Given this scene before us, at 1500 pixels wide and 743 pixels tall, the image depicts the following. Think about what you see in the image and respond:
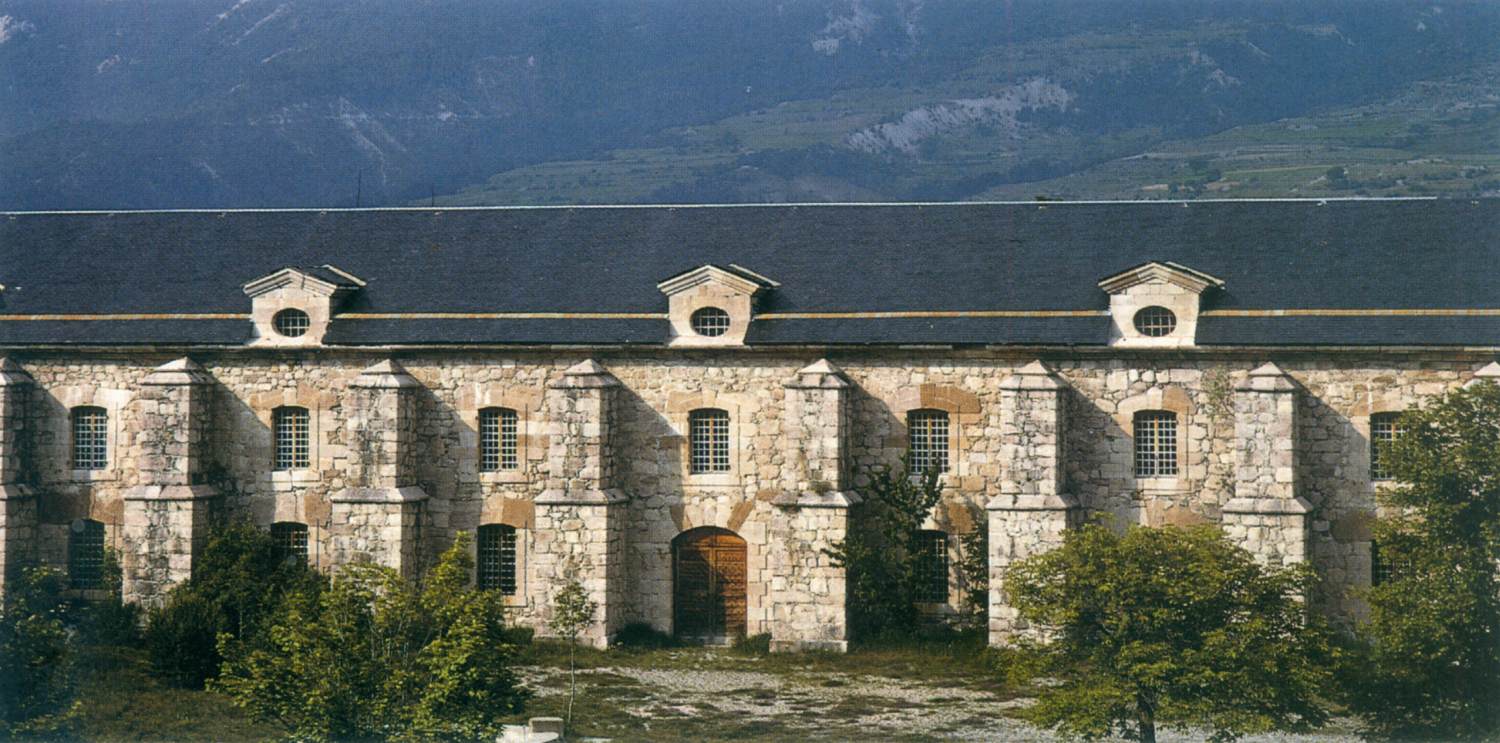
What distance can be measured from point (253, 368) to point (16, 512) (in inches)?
265

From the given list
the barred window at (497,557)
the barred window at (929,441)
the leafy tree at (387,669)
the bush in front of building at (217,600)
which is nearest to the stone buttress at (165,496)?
the bush in front of building at (217,600)

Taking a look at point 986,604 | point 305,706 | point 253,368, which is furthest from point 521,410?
point 305,706

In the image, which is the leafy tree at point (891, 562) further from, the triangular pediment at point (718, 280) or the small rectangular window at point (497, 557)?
the small rectangular window at point (497, 557)

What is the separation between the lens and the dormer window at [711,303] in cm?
4922

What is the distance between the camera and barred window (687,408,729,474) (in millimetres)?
49344

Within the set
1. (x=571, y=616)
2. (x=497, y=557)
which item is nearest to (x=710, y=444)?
(x=497, y=557)

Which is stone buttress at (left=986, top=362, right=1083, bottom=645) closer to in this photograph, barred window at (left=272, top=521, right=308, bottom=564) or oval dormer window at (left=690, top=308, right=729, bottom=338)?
oval dormer window at (left=690, top=308, right=729, bottom=338)

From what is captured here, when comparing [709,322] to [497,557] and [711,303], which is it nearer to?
[711,303]

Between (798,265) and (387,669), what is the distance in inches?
839

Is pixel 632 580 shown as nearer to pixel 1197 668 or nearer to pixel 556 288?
pixel 556 288

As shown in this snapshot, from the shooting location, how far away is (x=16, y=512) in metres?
50.9

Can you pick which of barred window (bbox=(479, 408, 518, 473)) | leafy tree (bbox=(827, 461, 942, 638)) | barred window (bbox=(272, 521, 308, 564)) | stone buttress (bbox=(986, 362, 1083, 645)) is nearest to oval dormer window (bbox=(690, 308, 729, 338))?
barred window (bbox=(479, 408, 518, 473))

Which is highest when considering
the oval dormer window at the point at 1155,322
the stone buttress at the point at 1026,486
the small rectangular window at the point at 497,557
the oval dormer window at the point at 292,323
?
the oval dormer window at the point at 292,323

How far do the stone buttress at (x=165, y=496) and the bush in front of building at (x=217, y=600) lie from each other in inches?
20.9
